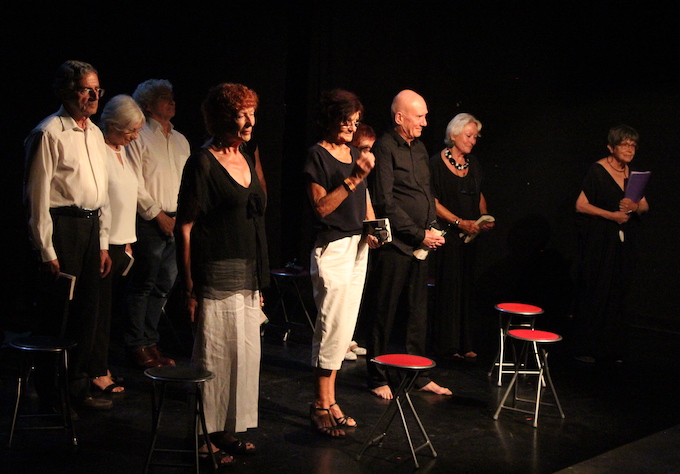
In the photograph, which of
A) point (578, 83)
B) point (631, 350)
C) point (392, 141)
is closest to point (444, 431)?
point (392, 141)

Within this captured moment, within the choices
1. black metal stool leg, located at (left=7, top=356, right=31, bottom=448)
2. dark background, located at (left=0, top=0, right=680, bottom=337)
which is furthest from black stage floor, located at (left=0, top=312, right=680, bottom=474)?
dark background, located at (left=0, top=0, right=680, bottom=337)

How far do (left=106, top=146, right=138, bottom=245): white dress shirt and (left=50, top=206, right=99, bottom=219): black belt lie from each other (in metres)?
0.37

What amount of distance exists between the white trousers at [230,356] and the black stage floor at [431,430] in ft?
0.75

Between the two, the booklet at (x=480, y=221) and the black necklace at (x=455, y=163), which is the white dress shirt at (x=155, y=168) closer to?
the black necklace at (x=455, y=163)

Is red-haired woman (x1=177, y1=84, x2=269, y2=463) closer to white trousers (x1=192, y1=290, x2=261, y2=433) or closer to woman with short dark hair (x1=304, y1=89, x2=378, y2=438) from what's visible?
white trousers (x1=192, y1=290, x2=261, y2=433)

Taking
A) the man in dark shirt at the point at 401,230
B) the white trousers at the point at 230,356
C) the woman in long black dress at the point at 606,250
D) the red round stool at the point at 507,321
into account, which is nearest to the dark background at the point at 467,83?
the woman in long black dress at the point at 606,250

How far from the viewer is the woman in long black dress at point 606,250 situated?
18.3ft

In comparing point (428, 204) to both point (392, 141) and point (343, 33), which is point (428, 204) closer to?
point (392, 141)

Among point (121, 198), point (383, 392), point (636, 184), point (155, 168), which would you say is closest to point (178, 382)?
point (121, 198)

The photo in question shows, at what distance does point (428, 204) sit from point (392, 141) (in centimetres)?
44

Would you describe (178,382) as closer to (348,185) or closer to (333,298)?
(333,298)

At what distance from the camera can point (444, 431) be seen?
3885mm

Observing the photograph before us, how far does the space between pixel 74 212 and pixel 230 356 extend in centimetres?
115

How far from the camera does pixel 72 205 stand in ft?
12.2
